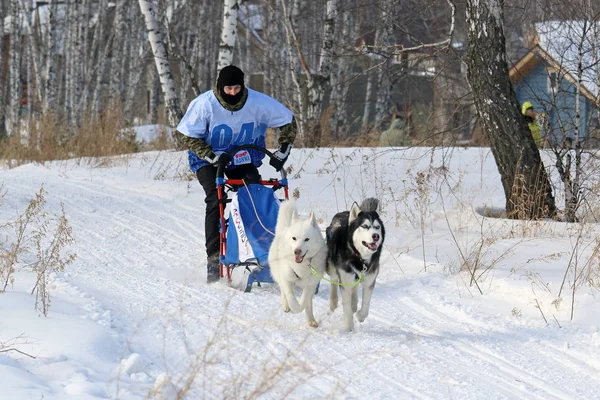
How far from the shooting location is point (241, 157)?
269 inches

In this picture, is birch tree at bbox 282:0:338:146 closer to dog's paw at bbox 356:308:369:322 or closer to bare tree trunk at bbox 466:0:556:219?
bare tree trunk at bbox 466:0:556:219

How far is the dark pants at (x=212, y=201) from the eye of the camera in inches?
267

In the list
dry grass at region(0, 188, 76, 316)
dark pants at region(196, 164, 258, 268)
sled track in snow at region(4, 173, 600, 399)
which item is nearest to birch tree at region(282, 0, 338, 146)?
sled track in snow at region(4, 173, 600, 399)

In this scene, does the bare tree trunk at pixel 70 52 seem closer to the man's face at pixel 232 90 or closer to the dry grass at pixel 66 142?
the dry grass at pixel 66 142

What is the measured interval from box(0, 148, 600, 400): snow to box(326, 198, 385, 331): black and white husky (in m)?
0.19

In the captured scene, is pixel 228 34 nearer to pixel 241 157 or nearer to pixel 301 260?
pixel 241 157

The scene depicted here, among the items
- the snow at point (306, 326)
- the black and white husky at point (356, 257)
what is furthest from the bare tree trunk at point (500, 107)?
the black and white husky at point (356, 257)

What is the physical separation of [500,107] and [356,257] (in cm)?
399

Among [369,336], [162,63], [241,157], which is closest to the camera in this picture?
[369,336]

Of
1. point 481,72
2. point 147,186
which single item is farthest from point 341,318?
point 147,186

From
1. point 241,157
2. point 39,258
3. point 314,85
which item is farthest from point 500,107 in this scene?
point 314,85

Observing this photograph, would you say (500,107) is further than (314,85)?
No

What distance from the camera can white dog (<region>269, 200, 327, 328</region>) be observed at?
523cm

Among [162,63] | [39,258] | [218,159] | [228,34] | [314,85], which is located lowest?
[39,258]
